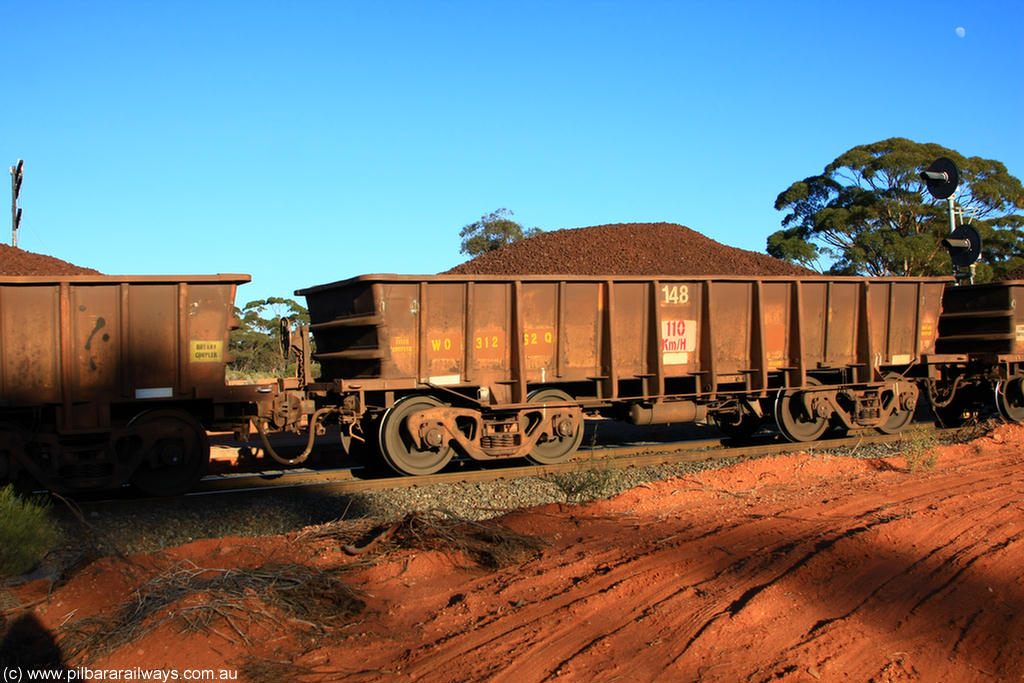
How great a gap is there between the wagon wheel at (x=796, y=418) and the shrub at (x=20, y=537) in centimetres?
1051

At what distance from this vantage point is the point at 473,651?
14.4ft

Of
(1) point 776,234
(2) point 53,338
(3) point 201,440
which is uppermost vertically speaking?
(1) point 776,234

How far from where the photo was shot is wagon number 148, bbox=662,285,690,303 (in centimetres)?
1222

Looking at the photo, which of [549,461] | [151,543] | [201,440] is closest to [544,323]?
[549,461]

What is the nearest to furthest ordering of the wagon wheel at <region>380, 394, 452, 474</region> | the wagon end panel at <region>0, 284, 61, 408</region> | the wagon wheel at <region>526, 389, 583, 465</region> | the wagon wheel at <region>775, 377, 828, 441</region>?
the wagon end panel at <region>0, 284, 61, 408</region> < the wagon wheel at <region>380, 394, 452, 474</region> < the wagon wheel at <region>526, 389, 583, 465</region> < the wagon wheel at <region>775, 377, 828, 441</region>

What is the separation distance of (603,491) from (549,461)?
2.86 metres

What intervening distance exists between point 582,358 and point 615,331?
655mm

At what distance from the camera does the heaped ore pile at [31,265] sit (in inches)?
984

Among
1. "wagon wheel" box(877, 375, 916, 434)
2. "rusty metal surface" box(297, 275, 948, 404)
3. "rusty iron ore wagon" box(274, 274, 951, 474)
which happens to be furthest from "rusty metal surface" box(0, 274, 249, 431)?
"wagon wheel" box(877, 375, 916, 434)

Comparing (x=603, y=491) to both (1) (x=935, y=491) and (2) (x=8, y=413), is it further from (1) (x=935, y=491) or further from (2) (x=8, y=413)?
(2) (x=8, y=413)

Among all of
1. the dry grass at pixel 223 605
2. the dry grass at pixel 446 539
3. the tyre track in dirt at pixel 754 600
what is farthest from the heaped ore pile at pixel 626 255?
the dry grass at pixel 223 605

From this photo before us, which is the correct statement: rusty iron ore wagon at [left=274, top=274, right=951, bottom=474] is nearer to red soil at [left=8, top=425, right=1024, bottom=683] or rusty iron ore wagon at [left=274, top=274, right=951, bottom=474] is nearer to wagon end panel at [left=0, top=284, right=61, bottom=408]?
wagon end panel at [left=0, top=284, right=61, bottom=408]

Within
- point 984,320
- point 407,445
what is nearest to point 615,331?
point 407,445

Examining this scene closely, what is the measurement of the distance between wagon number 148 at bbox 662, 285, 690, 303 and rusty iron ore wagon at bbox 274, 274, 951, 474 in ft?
0.09
